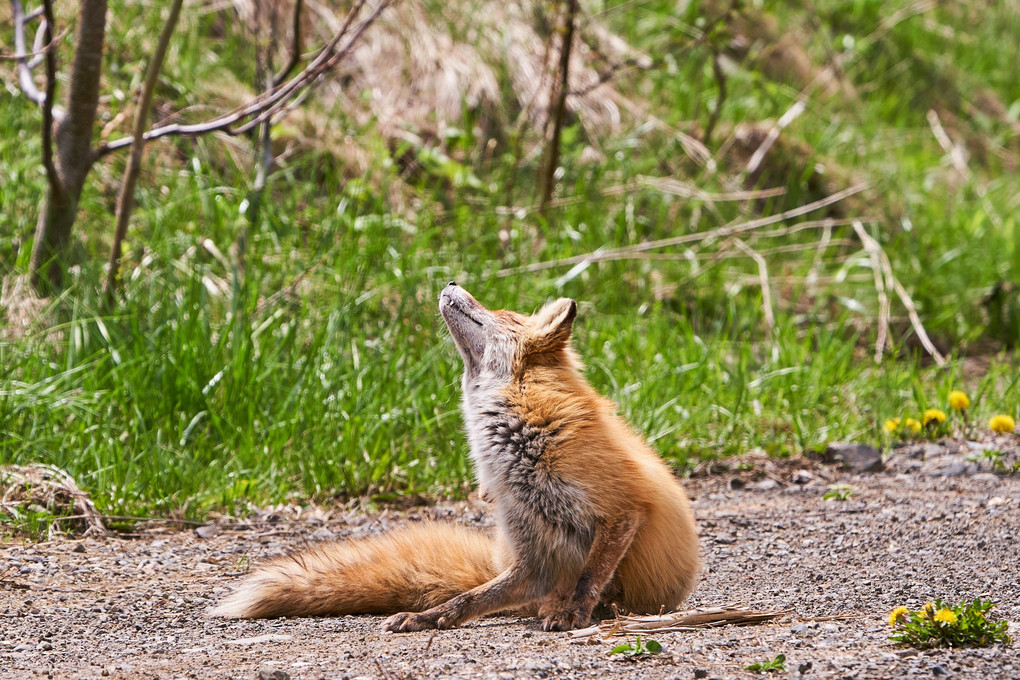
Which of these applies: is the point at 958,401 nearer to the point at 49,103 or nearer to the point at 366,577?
the point at 366,577

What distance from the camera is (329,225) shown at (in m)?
6.26

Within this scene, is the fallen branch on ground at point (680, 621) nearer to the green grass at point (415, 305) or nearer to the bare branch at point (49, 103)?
the green grass at point (415, 305)

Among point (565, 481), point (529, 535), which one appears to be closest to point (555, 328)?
point (565, 481)

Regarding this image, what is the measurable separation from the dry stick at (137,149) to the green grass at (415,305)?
124 millimetres

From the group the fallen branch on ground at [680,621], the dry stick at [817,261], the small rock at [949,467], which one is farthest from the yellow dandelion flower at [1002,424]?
the fallen branch on ground at [680,621]

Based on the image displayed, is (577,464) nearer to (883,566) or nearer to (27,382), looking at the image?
(883,566)

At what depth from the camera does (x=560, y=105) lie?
6906 millimetres

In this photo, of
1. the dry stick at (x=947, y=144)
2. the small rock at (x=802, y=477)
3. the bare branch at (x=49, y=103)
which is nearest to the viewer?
the bare branch at (x=49, y=103)

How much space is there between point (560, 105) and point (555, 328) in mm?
4065

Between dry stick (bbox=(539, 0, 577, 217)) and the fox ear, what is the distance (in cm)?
395

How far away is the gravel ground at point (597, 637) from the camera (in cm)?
238

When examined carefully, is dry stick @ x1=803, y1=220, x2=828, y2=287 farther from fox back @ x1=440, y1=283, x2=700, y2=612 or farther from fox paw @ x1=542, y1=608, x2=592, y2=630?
fox paw @ x1=542, y1=608, x2=592, y2=630

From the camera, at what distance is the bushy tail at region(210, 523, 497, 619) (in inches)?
119

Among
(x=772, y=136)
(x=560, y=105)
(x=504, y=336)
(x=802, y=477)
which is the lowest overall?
(x=802, y=477)
